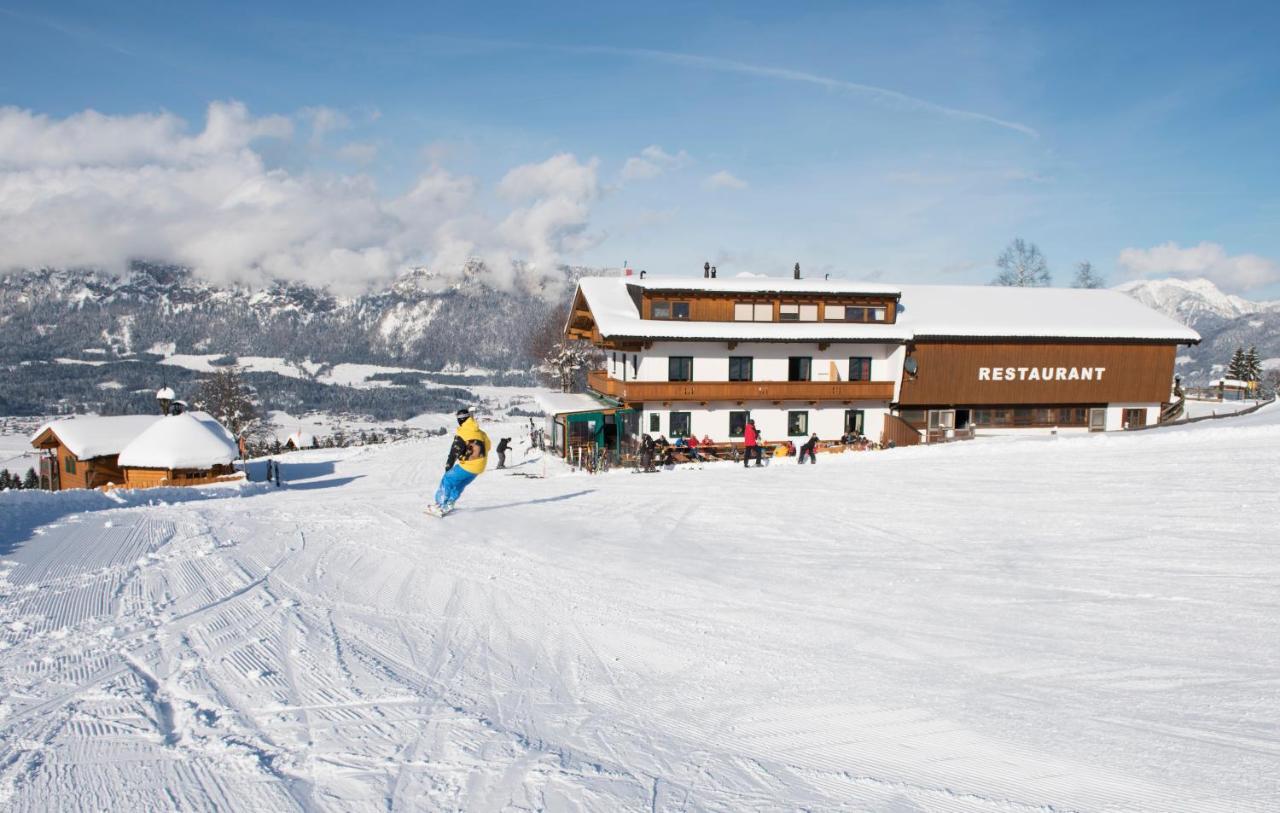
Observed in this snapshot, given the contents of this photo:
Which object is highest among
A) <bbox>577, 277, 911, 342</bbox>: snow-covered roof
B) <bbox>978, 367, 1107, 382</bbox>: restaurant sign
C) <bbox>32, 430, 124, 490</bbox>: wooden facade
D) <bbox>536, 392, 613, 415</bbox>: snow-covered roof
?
<bbox>577, 277, 911, 342</bbox>: snow-covered roof

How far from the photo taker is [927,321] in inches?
1325

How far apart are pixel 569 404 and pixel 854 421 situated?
12.9 metres

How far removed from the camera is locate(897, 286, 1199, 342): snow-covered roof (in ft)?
109

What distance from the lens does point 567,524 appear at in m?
12.4

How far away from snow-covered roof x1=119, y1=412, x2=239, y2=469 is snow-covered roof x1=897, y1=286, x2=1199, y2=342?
28800 mm

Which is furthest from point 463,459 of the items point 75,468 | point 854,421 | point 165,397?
point 75,468

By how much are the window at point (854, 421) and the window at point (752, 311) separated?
5.59 metres

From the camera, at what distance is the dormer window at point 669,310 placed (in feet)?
107

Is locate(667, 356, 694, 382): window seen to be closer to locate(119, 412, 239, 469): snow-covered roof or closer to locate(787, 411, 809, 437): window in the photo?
locate(787, 411, 809, 437): window

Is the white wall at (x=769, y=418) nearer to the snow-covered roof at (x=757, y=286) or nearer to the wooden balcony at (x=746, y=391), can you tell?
the wooden balcony at (x=746, y=391)

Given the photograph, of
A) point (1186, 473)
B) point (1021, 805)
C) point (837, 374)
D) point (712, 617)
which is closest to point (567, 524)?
point (712, 617)

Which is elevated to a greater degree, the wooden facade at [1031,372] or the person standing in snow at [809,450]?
the wooden facade at [1031,372]

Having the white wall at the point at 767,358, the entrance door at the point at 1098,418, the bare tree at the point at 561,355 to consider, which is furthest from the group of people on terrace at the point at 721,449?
the bare tree at the point at 561,355

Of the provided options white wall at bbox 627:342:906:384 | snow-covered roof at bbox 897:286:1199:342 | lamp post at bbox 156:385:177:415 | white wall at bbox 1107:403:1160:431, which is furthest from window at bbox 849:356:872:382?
lamp post at bbox 156:385:177:415
